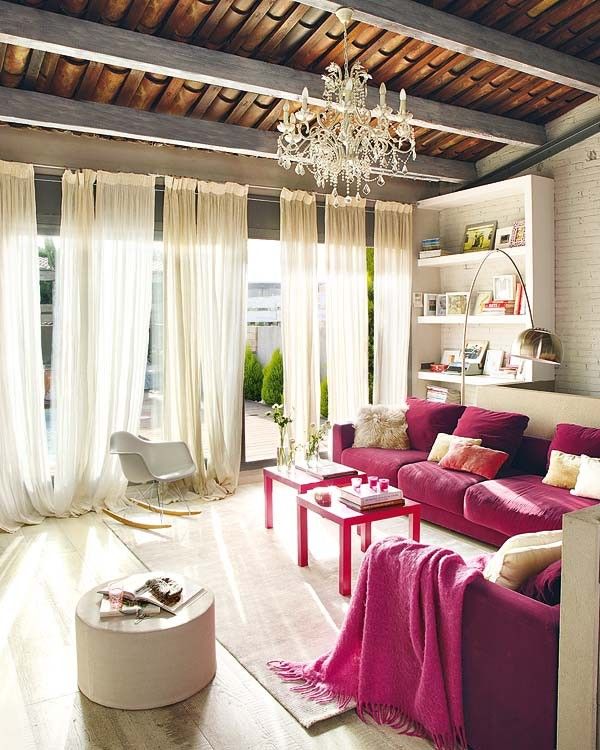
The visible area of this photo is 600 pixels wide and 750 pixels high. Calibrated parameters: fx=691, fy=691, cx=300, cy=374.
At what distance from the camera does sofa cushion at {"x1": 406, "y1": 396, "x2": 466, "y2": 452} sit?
546 cm

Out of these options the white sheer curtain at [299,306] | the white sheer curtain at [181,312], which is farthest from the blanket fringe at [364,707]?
the white sheer curtain at [299,306]


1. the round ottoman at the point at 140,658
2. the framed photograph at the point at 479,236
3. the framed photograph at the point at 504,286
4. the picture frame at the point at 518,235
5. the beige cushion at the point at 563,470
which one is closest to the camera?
the round ottoman at the point at 140,658

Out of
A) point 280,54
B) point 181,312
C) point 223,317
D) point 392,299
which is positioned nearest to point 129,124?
point 280,54

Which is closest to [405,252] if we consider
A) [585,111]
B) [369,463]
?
[585,111]

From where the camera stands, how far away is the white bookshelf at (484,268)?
592 centimetres

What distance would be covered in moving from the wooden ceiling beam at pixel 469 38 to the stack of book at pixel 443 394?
285 cm

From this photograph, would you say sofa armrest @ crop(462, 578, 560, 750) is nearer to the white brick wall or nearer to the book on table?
the book on table

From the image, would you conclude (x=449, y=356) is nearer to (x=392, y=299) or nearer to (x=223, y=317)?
(x=392, y=299)

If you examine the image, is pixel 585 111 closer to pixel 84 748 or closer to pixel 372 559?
pixel 372 559

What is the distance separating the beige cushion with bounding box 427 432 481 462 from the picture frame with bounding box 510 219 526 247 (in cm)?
204

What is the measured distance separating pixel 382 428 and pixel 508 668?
3469mm

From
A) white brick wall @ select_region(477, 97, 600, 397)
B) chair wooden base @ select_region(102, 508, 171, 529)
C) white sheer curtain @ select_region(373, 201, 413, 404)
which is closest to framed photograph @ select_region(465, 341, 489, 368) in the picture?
white sheer curtain @ select_region(373, 201, 413, 404)

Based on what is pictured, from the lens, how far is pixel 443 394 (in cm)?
676

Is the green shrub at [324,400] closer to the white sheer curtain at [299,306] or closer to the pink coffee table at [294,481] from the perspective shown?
the white sheer curtain at [299,306]
